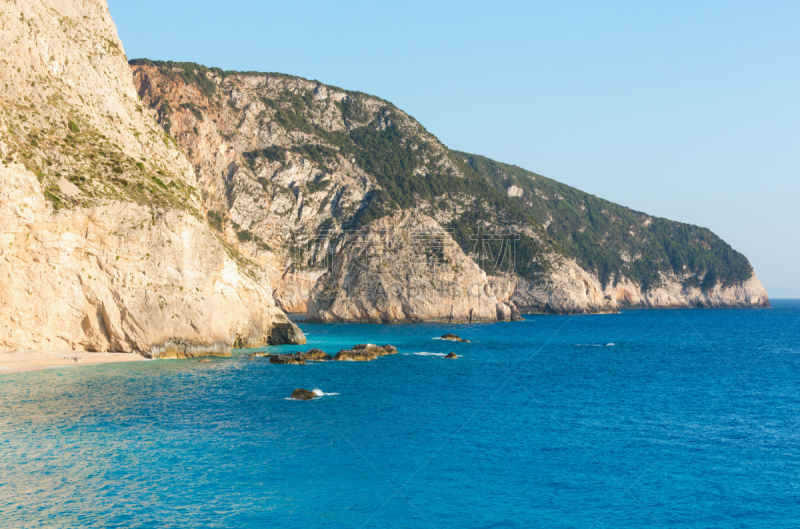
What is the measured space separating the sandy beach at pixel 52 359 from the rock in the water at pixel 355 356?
1731cm

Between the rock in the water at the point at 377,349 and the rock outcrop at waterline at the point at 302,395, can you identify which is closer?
the rock outcrop at waterline at the point at 302,395

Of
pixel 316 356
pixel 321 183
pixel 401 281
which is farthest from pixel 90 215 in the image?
pixel 321 183

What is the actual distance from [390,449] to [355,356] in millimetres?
32455

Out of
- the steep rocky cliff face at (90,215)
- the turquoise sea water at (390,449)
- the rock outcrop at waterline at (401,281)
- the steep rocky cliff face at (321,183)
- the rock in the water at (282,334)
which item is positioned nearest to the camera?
the turquoise sea water at (390,449)

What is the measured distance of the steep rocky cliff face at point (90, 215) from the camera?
42250 mm

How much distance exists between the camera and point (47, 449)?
928 inches

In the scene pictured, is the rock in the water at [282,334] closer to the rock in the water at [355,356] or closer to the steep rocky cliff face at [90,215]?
the steep rocky cliff face at [90,215]

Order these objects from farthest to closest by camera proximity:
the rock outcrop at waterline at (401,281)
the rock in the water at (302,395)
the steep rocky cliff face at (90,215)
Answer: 1. the rock outcrop at waterline at (401,281)
2. the steep rocky cliff face at (90,215)
3. the rock in the water at (302,395)

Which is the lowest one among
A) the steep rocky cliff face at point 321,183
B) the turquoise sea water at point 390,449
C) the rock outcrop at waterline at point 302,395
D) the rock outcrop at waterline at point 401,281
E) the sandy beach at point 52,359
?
the turquoise sea water at point 390,449

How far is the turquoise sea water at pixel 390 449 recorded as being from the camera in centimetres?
1859

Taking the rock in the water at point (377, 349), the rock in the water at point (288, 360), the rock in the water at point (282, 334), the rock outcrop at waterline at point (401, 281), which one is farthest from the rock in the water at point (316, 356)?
the rock outcrop at waterline at point (401, 281)

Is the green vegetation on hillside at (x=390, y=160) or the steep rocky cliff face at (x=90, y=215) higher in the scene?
the green vegetation on hillside at (x=390, y=160)

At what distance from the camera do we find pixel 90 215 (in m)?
44.7

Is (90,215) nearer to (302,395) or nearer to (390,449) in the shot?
(302,395)
